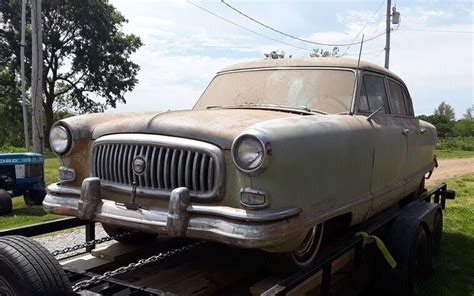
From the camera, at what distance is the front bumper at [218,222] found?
2846 mm

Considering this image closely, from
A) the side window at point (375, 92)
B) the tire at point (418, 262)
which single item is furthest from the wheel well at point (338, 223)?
the side window at point (375, 92)

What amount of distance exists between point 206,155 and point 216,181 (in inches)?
6.7

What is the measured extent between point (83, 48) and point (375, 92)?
28041mm

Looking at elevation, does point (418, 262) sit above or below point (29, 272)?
below

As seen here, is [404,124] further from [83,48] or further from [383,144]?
[83,48]

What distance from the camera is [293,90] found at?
4.32m

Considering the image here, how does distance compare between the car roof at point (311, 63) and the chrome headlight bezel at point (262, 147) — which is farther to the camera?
the car roof at point (311, 63)

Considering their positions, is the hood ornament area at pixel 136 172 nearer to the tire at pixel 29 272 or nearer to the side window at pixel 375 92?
the tire at pixel 29 272

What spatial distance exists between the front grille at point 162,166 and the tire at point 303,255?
72 cm

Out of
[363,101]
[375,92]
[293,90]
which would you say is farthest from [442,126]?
[293,90]

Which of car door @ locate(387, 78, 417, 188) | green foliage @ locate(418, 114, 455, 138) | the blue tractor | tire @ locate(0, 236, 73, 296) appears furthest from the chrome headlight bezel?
green foliage @ locate(418, 114, 455, 138)

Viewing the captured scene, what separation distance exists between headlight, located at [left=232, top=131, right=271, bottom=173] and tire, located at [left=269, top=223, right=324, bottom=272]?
75 centimetres

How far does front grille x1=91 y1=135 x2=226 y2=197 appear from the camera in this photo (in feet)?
10.1

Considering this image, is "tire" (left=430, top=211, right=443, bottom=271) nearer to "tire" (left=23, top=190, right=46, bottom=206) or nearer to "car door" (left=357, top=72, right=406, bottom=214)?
"car door" (left=357, top=72, right=406, bottom=214)
